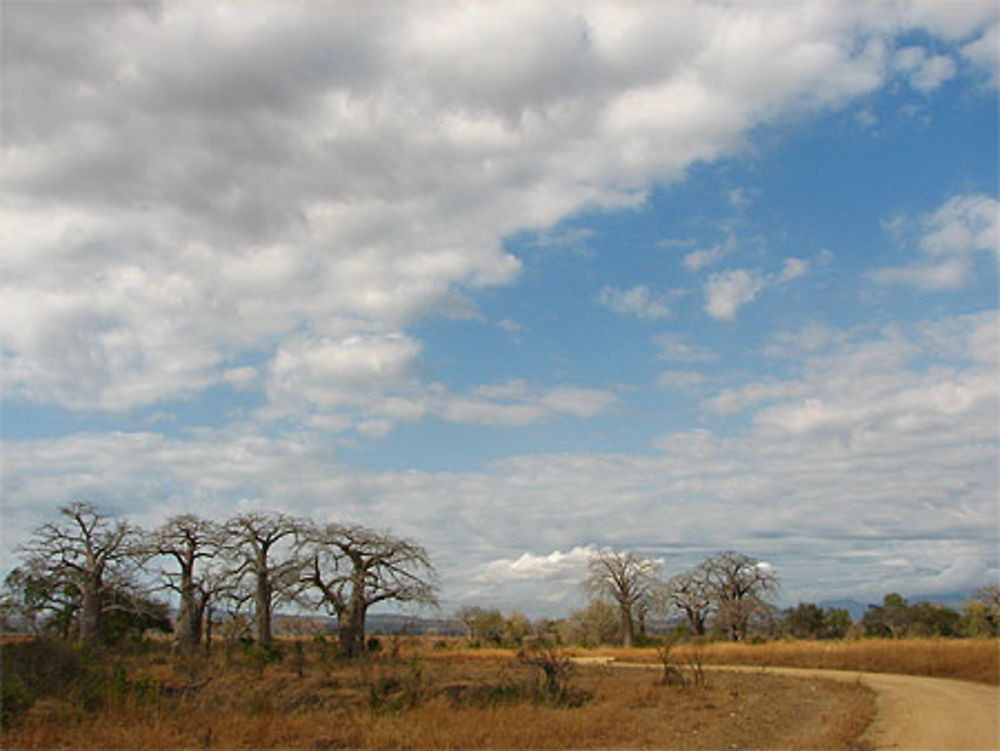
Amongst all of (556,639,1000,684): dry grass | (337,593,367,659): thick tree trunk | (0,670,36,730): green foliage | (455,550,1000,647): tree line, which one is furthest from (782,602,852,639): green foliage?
(0,670,36,730): green foliage

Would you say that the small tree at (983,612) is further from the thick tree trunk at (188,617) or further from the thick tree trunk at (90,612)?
the thick tree trunk at (90,612)

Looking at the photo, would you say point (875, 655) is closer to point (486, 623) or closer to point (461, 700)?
point (461, 700)

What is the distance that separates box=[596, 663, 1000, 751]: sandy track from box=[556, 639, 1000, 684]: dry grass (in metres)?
2.23

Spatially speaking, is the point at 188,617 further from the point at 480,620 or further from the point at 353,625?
the point at 480,620

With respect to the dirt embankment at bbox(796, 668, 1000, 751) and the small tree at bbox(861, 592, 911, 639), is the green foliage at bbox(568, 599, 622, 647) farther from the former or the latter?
the dirt embankment at bbox(796, 668, 1000, 751)

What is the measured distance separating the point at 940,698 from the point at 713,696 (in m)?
6.14

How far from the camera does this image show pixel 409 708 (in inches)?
748

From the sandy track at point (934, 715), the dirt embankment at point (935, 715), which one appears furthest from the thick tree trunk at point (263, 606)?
the dirt embankment at point (935, 715)

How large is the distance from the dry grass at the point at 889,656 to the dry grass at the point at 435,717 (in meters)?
7.45

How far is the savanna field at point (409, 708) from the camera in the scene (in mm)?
15242

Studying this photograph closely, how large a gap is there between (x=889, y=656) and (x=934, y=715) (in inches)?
686

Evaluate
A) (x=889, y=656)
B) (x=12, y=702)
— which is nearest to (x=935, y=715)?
(x=889, y=656)

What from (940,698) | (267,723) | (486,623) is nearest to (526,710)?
(267,723)

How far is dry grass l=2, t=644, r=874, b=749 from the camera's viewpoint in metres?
15.1
